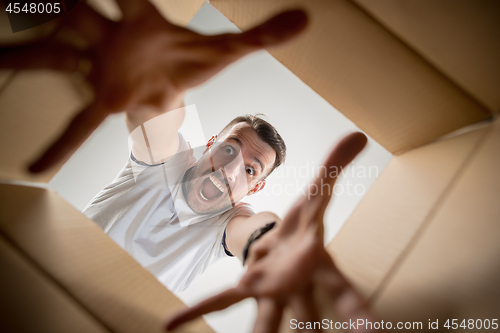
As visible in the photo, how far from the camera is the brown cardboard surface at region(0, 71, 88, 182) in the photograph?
0.32 meters

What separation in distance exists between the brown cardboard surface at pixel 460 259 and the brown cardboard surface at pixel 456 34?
0.06m

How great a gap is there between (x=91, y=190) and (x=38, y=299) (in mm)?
536

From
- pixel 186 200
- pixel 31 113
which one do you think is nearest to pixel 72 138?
pixel 31 113

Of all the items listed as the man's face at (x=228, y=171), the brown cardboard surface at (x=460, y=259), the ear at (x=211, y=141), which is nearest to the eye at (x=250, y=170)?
the man's face at (x=228, y=171)

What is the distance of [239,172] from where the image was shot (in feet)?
2.29

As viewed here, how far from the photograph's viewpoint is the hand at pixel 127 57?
1.01ft

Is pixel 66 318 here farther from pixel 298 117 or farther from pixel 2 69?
pixel 298 117

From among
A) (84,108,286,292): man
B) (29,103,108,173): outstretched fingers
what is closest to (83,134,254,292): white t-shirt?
(84,108,286,292): man

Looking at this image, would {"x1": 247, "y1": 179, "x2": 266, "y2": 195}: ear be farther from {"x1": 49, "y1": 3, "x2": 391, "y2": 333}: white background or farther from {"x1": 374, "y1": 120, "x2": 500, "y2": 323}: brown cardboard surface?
{"x1": 374, "y1": 120, "x2": 500, "y2": 323}: brown cardboard surface

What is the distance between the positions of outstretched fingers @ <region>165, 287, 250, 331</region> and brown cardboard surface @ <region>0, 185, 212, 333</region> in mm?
30

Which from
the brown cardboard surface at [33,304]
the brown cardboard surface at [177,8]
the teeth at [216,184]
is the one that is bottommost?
the brown cardboard surface at [33,304]

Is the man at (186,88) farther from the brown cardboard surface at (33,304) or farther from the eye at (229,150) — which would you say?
the eye at (229,150)

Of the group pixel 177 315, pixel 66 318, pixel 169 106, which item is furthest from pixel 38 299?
pixel 169 106

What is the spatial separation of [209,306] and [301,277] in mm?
102
